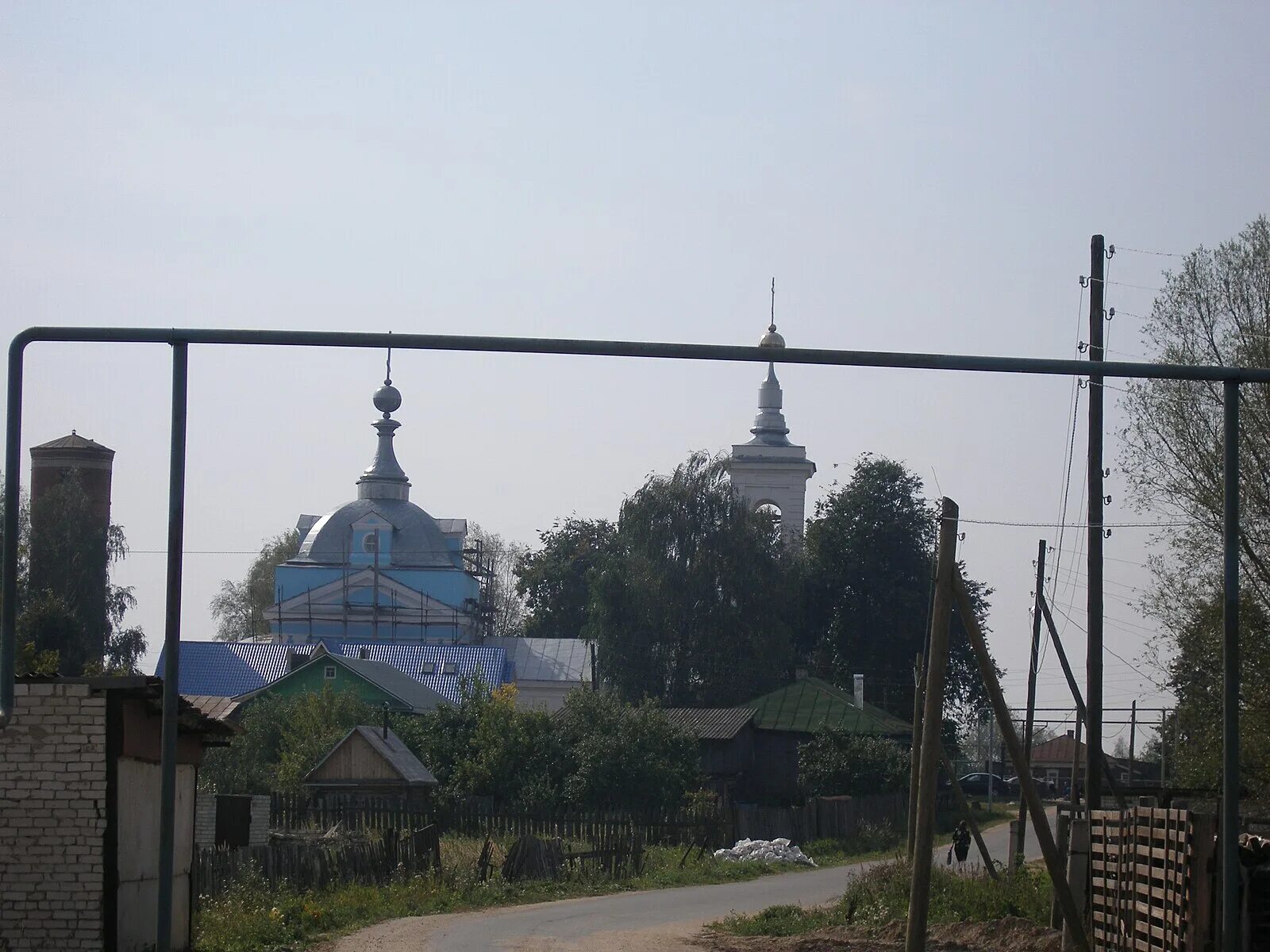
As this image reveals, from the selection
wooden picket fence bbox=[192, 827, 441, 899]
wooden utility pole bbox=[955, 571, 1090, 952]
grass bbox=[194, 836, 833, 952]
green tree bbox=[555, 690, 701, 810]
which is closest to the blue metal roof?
green tree bbox=[555, 690, 701, 810]

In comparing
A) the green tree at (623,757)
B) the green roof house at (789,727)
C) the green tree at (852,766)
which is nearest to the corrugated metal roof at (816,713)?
the green roof house at (789,727)

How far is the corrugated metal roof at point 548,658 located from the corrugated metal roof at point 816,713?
519 inches

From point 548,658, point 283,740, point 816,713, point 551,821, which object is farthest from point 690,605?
point 551,821

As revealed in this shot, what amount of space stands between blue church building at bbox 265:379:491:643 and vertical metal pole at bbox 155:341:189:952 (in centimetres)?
6006

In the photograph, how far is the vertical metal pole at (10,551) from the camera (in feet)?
33.4

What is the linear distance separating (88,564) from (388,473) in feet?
85.6

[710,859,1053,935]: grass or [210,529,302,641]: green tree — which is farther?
Result: [210,529,302,641]: green tree

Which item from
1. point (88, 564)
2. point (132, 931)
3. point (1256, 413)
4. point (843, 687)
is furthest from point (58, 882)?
point (843, 687)

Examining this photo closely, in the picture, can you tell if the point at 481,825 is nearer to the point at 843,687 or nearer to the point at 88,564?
the point at 88,564

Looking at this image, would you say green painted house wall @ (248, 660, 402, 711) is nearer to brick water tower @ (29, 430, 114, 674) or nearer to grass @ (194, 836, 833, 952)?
brick water tower @ (29, 430, 114, 674)

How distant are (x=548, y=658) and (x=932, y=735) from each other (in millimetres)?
59596

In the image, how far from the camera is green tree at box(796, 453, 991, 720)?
225 ft

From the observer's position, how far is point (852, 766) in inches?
1884

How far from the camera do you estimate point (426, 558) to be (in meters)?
79.2
